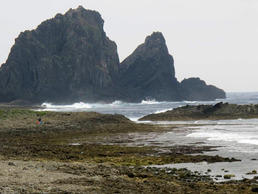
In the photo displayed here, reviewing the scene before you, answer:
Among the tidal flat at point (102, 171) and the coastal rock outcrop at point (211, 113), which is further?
the coastal rock outcrop at point (211, 113)

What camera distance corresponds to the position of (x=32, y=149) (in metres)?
36.3

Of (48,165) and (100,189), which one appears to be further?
(48,165)

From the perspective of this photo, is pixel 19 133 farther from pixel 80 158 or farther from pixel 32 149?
pixel 80 158

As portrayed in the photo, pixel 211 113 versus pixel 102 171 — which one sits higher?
pixel 211 113

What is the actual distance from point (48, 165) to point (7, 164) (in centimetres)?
252

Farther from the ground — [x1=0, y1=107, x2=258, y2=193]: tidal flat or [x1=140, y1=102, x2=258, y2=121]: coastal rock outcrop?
[x1=140, y1=102, x2=258, y2=121]: coastal rock outcrop

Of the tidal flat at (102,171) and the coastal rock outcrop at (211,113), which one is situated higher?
the coastal rock outcrop at (211,113)

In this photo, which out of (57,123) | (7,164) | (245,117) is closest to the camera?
(7,164)

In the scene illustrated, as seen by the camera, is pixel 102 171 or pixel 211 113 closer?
pixel 102 171

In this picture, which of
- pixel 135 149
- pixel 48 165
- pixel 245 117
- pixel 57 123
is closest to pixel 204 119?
pixel 245 117

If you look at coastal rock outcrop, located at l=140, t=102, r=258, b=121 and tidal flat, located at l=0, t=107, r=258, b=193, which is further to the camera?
coastal rock outcrop, located at l=140, t=102, r=258, b=121

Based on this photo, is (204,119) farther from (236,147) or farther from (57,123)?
(236,147)

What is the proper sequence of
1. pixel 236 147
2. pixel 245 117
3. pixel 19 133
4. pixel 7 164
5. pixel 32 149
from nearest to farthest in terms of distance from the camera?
pixel 7 164 < pixel 32 149 < pixel 236 147 < pixel 19 133 < pixel 245 117

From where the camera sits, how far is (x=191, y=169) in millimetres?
27344
